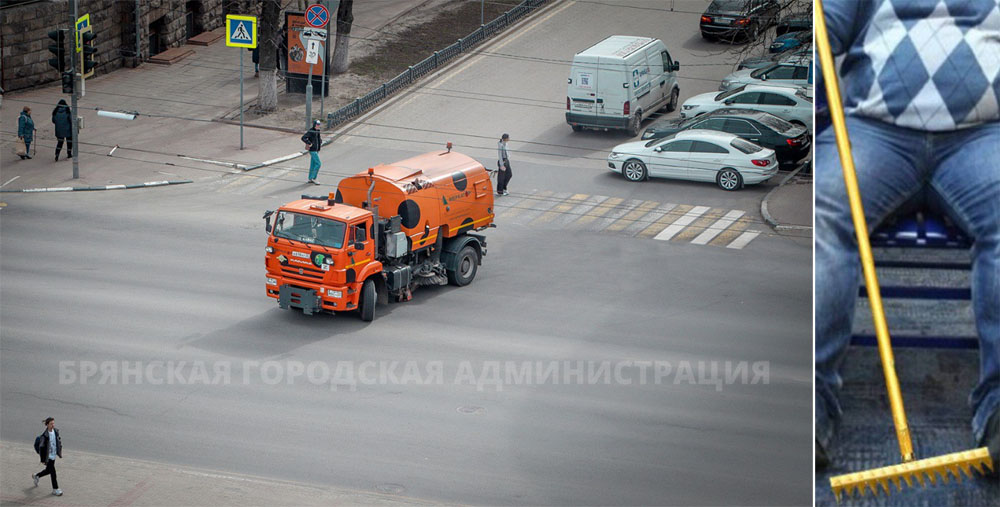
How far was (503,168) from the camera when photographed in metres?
30.3

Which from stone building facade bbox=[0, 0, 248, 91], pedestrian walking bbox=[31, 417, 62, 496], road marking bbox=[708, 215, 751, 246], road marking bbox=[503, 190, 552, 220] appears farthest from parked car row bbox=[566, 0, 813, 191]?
pedestrian walking bbox=[31, 417, 62, 496]

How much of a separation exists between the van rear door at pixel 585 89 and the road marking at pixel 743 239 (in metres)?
7.89

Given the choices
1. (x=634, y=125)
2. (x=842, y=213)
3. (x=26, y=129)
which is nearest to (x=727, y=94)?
(x=634, y=125)

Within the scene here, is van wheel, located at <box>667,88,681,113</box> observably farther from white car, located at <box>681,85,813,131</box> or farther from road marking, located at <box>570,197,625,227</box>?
road marking, located at <box>570,197,625,227</box>

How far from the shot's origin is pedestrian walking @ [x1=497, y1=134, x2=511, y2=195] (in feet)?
98.3

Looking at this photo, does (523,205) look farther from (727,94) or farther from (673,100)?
(673,100)

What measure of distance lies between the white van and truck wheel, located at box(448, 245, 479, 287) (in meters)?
10.6

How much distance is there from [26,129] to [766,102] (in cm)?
1980

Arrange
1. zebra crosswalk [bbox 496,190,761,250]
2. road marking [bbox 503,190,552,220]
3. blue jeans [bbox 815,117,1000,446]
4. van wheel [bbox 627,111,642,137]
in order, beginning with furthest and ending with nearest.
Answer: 1. van wheel [bbox 627,111,642,137]
2. road marking [bbox 503,190,552,220]
3. zebra crosswalk [bbox 496,190,761,250]
4. blue jeans [bbox 815,117,1000,446]

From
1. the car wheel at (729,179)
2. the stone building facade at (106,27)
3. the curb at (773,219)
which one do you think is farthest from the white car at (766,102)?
the stone building facade at (106,27)

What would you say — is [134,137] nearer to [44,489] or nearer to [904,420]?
[44,489]

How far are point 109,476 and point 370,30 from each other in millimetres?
29362

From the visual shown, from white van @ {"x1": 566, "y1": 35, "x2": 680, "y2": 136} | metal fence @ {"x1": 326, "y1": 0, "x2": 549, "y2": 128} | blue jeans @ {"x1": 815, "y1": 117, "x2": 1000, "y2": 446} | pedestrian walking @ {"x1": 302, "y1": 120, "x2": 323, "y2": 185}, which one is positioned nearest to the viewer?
blue jeans @ {"x1": 815, "y1": 117, "x2": 1000, "y2": 446}

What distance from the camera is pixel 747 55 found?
41.8 m
